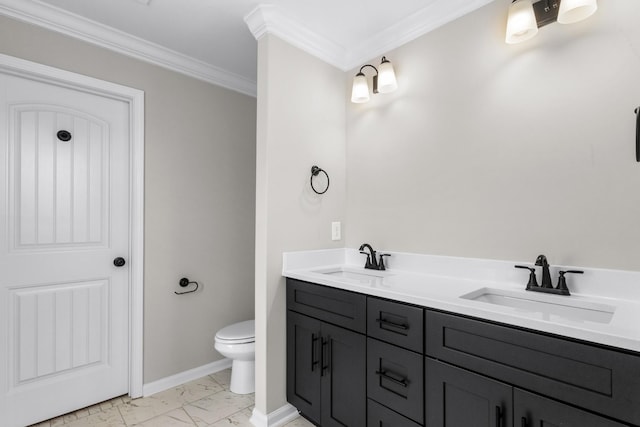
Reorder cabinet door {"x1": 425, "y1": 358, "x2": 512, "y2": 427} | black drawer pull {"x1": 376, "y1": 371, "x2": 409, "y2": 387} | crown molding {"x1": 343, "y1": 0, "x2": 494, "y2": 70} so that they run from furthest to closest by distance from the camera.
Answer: crown molding {"x1": 343, "y1": 0, "x2": 494, "y2": 70}
black drawer pull {"x1": 376, "y1": 371, "x2": 409, "y2": 387}
cabinet door {"x1": 425, "y1": 358, "x2": 512, "y2": 427}

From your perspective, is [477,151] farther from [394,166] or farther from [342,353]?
[342,353]

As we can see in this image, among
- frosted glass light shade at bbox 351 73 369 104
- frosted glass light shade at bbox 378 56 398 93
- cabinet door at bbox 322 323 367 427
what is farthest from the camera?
frosted glass light shade at bbox 351 73 369 104

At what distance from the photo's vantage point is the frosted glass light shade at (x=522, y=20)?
4.64 ft

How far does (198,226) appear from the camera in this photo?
2525 mm

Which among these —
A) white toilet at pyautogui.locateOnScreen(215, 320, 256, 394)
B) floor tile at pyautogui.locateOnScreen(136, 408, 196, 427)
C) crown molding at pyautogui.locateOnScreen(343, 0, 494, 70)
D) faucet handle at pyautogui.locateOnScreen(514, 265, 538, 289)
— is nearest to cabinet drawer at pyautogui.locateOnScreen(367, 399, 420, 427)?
faucet handle at pyautogui.locateOnScreen(514, 265, 538, 289)

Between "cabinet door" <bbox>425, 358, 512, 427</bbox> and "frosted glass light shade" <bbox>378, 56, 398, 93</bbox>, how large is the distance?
1.57 metres

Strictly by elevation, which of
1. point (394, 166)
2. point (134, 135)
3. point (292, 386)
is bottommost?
point (292, 386)

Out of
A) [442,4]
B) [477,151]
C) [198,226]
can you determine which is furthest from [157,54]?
[477,151]

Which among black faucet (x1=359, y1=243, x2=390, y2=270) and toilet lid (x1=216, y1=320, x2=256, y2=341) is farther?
toilet lid (x1=216, y1=320, x2=256, y2=341)

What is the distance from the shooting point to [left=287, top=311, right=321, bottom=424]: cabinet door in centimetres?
177

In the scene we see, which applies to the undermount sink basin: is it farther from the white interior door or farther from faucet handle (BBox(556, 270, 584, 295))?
the white interior door

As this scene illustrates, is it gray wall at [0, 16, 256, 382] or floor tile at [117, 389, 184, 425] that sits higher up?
gray wall at [0, 16, 256, 382]

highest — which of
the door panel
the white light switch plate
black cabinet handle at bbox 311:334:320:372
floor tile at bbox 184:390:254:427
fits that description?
the door panel

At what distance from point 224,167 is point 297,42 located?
1168 millimetres
